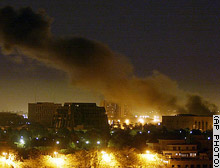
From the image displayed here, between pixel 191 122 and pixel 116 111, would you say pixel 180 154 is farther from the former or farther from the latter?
pixel 116 111

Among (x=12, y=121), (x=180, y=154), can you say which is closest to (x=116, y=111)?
(x=12, y=121)

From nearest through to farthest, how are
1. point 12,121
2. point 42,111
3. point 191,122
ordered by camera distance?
point 191,122 < point 12,121 < point 42,111

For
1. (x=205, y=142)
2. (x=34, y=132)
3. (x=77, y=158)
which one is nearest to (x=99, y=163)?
(x=77, y=158)

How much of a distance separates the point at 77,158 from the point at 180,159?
4.67 meters

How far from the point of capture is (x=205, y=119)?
34.5 m

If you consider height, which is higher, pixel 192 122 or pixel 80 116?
pixel 80 116

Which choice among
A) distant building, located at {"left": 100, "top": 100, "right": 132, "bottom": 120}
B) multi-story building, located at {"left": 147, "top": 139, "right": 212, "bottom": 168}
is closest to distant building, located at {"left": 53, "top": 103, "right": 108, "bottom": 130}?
multi-story building, located at {"left": 147, "top": 139, "right": 212, "bottom": 168}

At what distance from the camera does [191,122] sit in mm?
34750

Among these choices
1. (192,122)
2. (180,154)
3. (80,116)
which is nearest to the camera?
(180,154)

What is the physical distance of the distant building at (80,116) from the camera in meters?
37.4

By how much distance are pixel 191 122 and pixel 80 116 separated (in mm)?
9671

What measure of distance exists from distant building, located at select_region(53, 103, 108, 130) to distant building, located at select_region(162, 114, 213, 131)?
5.85m

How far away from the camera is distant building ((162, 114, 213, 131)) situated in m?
34.2

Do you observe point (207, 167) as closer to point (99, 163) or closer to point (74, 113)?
point (99, 163)
